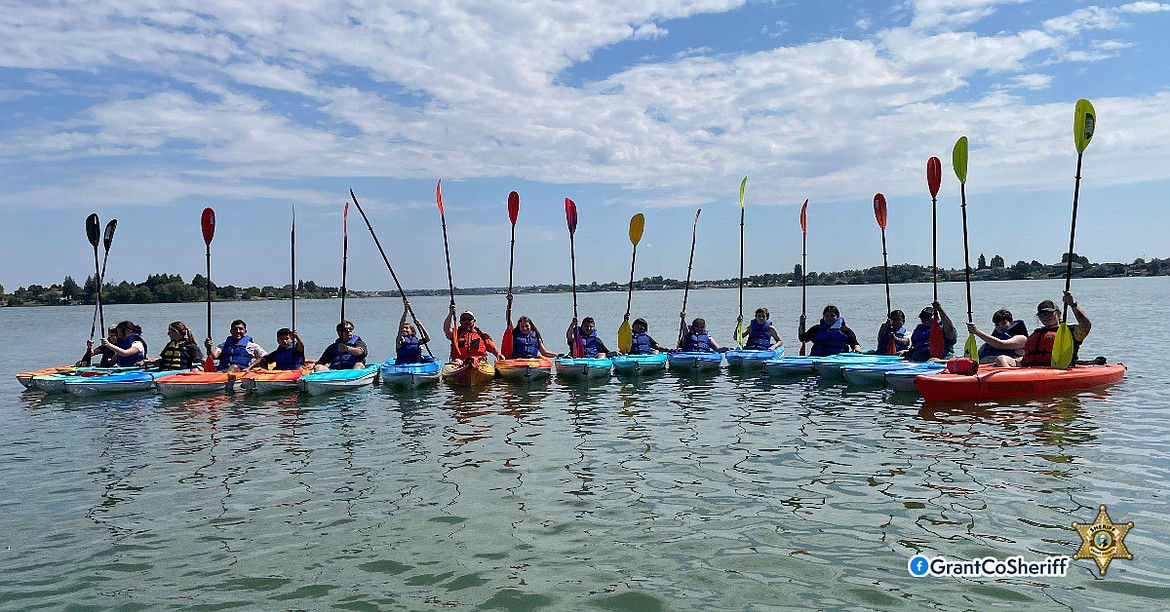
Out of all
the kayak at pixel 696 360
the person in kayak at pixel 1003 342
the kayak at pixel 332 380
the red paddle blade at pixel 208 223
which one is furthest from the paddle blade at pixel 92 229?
the person in kayak at pixel 1003 342

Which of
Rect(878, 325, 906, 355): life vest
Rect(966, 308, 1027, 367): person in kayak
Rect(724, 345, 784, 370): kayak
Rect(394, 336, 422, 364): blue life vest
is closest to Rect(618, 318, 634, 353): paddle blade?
Rect(724, 345, 784, 370): kayak

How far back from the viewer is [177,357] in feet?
52.8

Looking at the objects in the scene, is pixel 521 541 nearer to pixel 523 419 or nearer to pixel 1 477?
pixel 523 419

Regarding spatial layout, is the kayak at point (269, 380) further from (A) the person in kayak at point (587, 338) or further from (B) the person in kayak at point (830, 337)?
(B) the person in kayak at point (830, 337)

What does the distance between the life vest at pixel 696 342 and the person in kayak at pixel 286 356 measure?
816 cm

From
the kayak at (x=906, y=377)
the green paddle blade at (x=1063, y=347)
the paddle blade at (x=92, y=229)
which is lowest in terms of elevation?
the kayak at (x=906, y=377)

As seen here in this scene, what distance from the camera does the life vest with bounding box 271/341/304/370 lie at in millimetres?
15445

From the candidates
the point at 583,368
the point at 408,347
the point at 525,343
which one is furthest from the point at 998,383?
the point at 408,347

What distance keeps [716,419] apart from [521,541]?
5.89 metres

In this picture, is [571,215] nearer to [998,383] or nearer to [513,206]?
[513,206]

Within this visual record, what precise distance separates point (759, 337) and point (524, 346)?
5393mm

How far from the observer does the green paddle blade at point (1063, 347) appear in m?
12.5

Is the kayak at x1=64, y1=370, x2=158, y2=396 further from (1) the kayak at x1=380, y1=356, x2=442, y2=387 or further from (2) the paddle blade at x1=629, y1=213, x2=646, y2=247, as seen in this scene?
(2) the paddle blade at x1=629, y1=213, x2=646, y2=247

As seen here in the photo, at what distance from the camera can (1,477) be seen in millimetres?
9086
